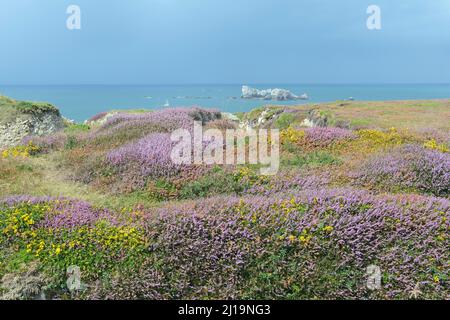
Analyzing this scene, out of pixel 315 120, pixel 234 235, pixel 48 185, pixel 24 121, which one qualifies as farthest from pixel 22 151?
pixel 315 120

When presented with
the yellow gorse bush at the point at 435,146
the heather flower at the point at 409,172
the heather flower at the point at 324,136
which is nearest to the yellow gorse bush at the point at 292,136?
the heather flower at the point at 324,136

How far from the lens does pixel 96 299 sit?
7.73m

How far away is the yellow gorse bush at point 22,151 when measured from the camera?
15111 mm

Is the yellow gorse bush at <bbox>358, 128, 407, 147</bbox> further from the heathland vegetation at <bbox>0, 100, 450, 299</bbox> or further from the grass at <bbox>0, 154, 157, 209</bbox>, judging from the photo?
the grass at <bbox>0, 154, 157, 209</bbox>

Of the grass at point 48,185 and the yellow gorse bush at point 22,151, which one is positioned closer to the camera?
the grass at point 48,185

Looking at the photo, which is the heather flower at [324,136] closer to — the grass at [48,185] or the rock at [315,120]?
the grass at [48,185]

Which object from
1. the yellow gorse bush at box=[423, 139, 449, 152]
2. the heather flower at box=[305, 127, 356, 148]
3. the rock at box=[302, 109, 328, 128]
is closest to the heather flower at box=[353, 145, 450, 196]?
the yellow gorse bush at box=[423, 139, 449, 152]

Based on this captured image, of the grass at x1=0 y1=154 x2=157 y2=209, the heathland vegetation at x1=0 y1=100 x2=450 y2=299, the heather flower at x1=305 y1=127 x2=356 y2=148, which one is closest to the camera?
the heathland vegetation at x1=0 y1=100 x2=450 y2=299

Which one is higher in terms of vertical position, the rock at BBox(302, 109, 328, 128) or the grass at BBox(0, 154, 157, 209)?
the rock at BBox(302, 109, 328, 128)

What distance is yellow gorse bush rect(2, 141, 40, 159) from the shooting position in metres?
15.1

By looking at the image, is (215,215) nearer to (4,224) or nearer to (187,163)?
(187,163)

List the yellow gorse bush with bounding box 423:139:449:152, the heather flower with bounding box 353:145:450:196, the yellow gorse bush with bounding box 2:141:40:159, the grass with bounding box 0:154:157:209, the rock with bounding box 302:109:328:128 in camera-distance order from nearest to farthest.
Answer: the grass with bounding box 0:154:157:209 → the heather flower with bounding box 353:145:450:196 → the yellow gorse bush with bounding box 423:139:449:152 → the yellow gorse bush with bounding box 2:141:40:159 → the rock with bounding box 302:109:328:128

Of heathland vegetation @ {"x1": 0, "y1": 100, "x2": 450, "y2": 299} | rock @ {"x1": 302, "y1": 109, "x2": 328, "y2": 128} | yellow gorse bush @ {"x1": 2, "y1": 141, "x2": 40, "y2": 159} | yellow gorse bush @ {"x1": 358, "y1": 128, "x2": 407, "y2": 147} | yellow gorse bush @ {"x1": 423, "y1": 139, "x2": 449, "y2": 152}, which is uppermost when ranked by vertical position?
rock @ {"x1": 302, "y1": 109, "x2": 328, "y2": 128}
